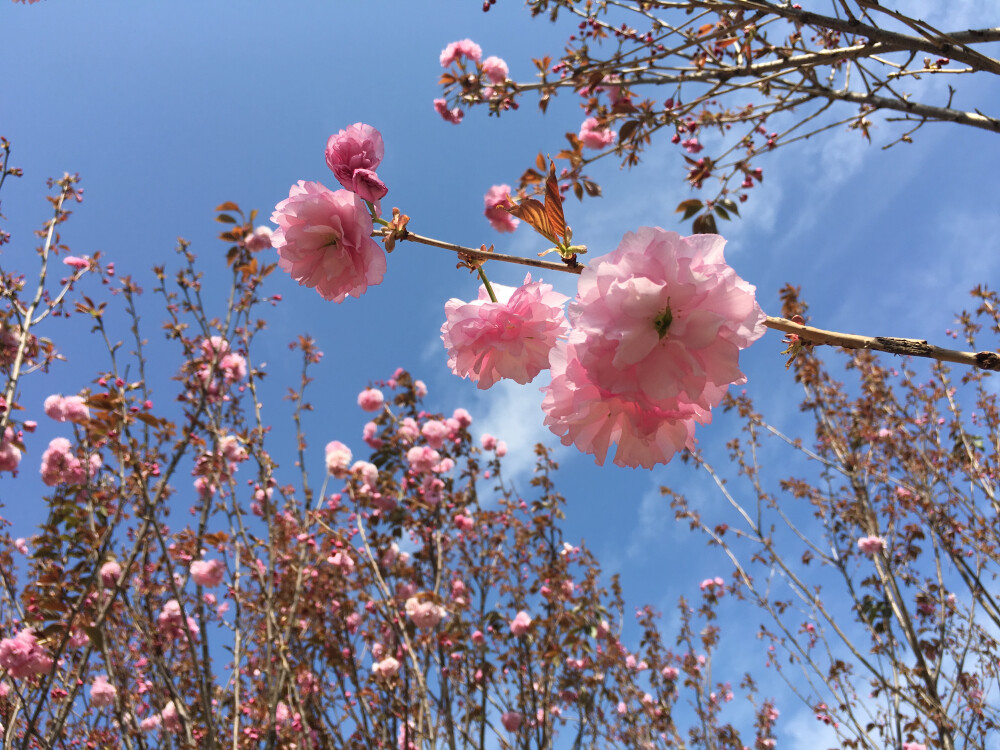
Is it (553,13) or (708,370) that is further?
(553,13)

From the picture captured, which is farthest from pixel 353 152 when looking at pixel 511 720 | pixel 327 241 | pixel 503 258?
pixel 511 720

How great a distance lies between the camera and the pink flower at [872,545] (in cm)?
461

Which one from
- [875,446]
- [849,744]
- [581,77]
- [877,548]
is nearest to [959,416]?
[875,446]

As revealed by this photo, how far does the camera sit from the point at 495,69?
150 inches

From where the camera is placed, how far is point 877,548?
4.61 metres

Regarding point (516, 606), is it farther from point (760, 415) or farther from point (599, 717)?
point (760, 415)

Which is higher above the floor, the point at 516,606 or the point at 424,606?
the point at 516,606

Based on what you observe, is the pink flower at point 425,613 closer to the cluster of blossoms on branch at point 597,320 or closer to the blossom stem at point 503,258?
the cluster of blossoms on branch at point 597,320

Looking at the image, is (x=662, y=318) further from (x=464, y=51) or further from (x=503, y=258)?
(x=464, y=51)

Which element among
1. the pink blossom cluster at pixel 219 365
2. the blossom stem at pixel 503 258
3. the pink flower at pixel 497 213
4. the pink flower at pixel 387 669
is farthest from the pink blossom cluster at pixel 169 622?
the blossom stem at pixel 503 258

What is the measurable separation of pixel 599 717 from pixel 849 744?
2.01 meters

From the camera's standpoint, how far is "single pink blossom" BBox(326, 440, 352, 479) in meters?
4.72

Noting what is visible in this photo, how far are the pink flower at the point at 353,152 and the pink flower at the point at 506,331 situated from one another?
0.80 ft

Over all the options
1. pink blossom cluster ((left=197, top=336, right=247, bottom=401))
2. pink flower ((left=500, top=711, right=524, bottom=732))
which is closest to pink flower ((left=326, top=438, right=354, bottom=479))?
pink blossom cluster ((left=197, top=336, right=247, bottom=401))
